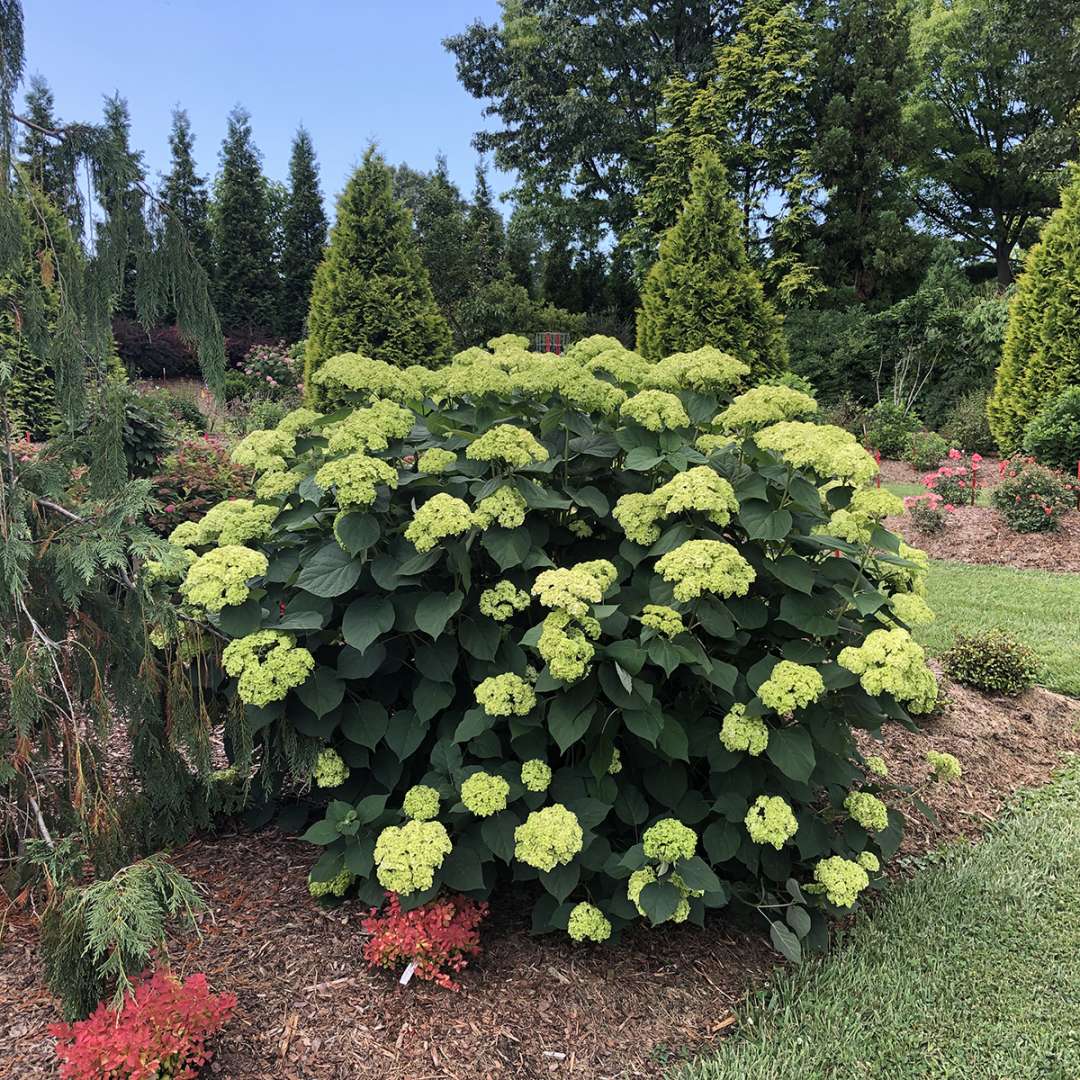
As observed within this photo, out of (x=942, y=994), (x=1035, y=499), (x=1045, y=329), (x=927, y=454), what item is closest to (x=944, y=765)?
(x=942, y=994)

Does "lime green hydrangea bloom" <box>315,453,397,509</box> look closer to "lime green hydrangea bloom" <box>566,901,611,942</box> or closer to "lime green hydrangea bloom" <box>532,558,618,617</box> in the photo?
"lime green hydrangea bloom" <box>532,558,618,617</box>

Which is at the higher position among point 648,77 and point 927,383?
point 648,77

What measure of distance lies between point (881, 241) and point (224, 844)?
1939 centimetres

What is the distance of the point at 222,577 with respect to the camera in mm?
1819

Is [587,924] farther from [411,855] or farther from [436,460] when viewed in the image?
[436,460]

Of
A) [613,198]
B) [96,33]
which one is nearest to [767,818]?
[96,33]

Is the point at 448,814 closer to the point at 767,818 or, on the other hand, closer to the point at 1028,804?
the point at 767,818

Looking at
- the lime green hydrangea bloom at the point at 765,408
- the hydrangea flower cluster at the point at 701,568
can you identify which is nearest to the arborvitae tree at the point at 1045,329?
Answer: the lime green hydrangea bloom at the point at 765,408

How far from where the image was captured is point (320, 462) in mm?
2342

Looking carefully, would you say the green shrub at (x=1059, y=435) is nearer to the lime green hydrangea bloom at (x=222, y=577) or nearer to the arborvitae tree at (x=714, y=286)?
the arborvitae tree at (x=714, y=286)

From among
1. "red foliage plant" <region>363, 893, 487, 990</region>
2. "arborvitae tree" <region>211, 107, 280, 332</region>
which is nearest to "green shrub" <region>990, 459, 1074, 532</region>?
"red foliage plant" <region>363, 893, 487, 990</region>

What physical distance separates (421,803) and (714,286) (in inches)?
308

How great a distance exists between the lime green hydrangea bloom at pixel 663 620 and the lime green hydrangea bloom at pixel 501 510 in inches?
14.8

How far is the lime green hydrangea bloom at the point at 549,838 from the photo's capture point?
5.61 ft
